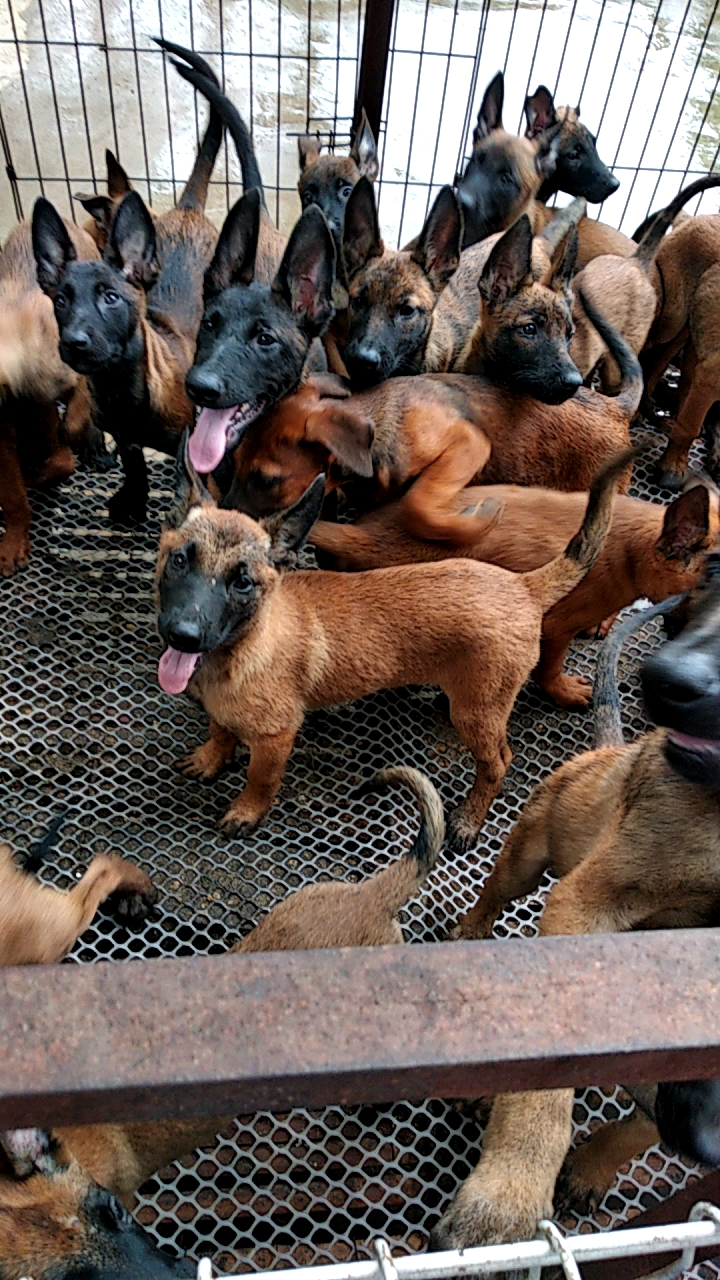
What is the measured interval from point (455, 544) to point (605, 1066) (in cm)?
285

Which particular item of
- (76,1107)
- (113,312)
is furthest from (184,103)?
(76,1107)

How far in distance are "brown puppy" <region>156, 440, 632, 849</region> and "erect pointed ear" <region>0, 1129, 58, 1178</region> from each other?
1372mm

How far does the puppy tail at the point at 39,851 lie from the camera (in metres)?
2.92

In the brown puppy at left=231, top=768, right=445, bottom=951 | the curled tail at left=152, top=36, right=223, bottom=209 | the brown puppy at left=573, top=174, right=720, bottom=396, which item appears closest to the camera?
the brown puppy at left=231, top=768, right=445, bottom=951

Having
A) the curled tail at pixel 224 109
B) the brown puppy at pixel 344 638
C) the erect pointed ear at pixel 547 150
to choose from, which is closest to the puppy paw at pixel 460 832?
the brown puppy at pixel 344 638

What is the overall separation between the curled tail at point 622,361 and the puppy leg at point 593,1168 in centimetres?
311

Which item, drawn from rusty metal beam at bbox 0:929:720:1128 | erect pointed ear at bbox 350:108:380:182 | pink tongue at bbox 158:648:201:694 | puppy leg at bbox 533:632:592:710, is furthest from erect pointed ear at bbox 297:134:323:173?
rusty metal beam at bbox 0:929:720:1128

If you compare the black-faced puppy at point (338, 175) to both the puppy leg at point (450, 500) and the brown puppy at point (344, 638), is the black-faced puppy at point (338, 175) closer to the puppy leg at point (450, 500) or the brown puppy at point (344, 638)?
the puppy leg at point (450, 500)

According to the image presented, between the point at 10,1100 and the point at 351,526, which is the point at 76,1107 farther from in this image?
the point at 351,526

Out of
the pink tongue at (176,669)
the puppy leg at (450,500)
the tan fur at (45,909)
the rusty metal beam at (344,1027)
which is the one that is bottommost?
the tan fur at (45,909)

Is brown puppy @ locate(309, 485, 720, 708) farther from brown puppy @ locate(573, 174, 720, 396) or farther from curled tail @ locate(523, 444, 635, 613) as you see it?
brown puppy @ locate(573, 174, 720, 396)

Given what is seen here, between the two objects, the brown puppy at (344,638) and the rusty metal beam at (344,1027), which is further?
the brown puppy at (344,638)

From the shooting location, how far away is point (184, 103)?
875 centimetres

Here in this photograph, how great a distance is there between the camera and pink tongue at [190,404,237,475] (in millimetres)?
3674
